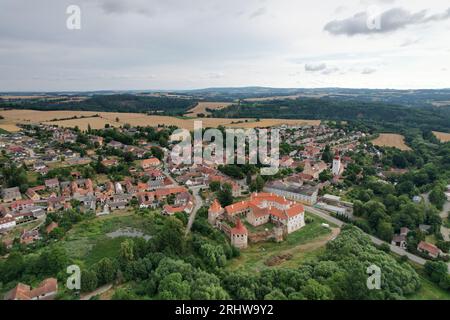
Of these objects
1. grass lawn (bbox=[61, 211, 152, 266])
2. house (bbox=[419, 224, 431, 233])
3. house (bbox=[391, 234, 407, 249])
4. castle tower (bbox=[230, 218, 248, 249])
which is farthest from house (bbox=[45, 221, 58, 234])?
house (bbox=[419, 224, 431, 233])

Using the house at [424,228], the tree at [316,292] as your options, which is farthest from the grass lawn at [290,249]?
the house at [424,228]

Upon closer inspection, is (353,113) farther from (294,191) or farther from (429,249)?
(429,249)

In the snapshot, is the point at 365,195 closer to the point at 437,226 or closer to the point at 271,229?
the point at 437,226

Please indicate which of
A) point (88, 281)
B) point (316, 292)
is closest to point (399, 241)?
point (316, 292)

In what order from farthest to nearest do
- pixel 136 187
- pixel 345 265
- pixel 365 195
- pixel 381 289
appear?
pixel 136 187 < pixel 365 195 < pixel 345 265 < pixel 381 289

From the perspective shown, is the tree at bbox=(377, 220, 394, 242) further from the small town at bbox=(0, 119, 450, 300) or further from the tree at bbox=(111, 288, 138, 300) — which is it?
the tree at bbox=(111, 288, 138, 300)

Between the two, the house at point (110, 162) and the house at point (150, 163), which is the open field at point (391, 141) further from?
the house at point (110, 162)

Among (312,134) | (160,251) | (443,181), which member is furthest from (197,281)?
(312,134)
